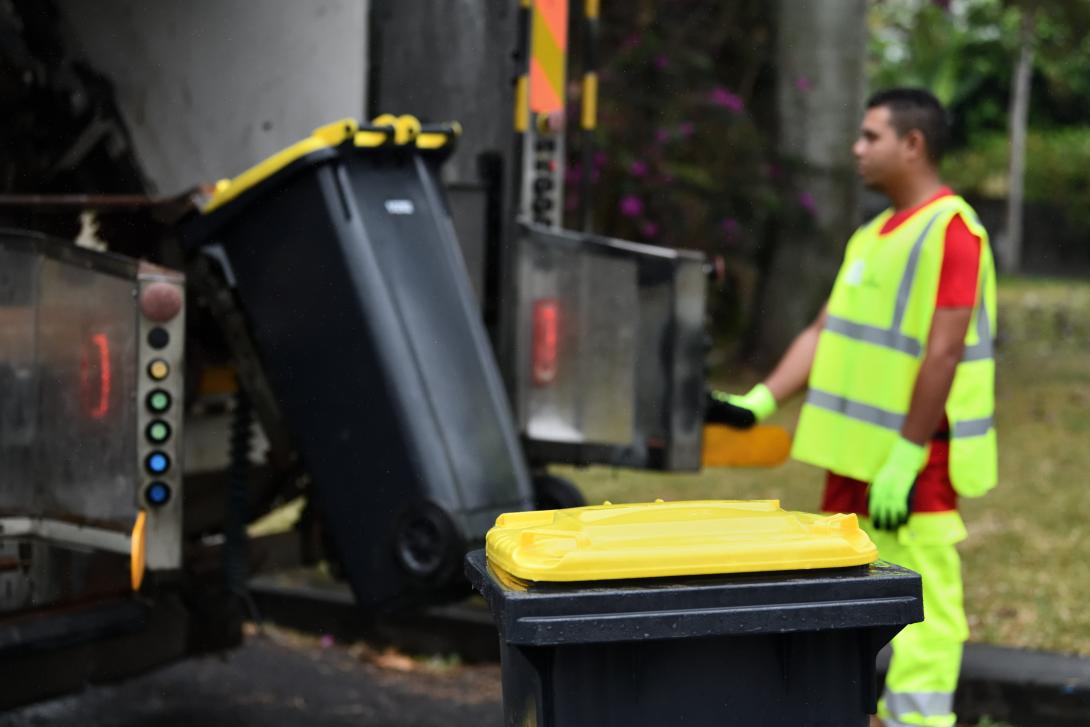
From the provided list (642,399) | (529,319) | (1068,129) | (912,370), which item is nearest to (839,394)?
(912,370)

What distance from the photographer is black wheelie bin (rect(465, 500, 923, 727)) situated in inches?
89.0

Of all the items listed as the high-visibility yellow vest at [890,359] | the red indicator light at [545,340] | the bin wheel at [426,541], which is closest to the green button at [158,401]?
the bin wheel at [426,541]

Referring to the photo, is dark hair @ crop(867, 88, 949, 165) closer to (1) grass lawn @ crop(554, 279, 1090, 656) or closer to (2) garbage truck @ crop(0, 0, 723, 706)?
(2) garbage truck @ crop(0, 0, 723, 706)

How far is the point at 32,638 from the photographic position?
3.42 m

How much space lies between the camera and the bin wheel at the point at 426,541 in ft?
11.8

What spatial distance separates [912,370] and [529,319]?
1224 millimetres

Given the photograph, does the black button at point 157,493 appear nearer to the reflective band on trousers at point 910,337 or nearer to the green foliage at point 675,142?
the reflective band on trousers at point 910,337

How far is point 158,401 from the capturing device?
345cm

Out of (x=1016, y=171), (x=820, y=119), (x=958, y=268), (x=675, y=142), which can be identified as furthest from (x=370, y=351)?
(x=1016, y=171)

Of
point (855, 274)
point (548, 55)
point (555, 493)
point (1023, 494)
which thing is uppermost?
point (548, 55)

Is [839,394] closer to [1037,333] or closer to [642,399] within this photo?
[642,399]

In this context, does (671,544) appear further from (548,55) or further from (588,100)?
(588,100)

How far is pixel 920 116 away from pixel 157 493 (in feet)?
6.20

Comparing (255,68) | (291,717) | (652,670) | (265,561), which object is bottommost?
(291,717)
